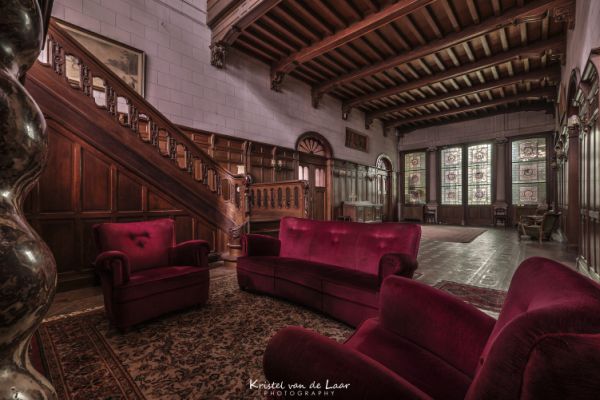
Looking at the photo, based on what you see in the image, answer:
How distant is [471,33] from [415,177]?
8152 mm

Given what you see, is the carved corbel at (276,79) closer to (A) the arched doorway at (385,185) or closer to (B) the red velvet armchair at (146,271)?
(B) the red velvet armchair at (146,271)

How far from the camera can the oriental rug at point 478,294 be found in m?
2.70

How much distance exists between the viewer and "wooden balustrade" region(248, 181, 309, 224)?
4773 millimetres

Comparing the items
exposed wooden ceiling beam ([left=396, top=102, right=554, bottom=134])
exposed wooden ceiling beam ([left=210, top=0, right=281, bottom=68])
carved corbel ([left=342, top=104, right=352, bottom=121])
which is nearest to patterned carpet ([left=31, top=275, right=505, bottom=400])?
exposed wooden ceiling beam ([left=210, top=0, right=281, bottom=68])

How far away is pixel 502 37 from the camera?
Result: 20.8ft

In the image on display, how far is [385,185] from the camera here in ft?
42.7

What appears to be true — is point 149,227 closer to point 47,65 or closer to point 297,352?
point 47,65

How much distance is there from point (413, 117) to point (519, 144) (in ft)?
14.0

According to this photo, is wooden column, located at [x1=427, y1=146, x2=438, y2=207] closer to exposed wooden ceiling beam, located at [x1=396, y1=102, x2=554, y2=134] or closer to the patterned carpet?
exposed wooden ceiling beam, located at [x1=396, y1=102, x2=554, y2=134]

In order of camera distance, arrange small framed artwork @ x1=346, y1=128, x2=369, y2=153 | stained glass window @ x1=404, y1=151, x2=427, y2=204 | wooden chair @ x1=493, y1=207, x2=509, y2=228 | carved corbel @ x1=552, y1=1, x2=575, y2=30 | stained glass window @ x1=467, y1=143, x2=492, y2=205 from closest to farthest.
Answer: carved corbel @ x1=552, y1=1, x2=575, y2=30, small framed artwork @ x1=346, y1=128, x2=369, y2=153, wooden chair @ x1=493, y1=207, x2=509, y2=228, stained glass window @ x1=467, y1=143, x2=492, y2=205, stained glass window @ x1=404, y1=151, x2=427, y2=204

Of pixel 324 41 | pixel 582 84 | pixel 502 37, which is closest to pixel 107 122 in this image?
pixel 324 41

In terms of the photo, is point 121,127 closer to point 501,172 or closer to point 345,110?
point 345,110

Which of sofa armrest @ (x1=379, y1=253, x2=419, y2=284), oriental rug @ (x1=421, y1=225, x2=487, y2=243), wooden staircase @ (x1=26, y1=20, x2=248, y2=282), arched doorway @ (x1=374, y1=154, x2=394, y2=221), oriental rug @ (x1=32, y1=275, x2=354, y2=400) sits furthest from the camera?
arched doorway @ (x1=374, y1=154, x2=394, y2=221)

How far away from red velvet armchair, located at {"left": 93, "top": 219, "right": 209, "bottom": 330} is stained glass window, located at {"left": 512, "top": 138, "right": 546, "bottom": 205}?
12.7 m
